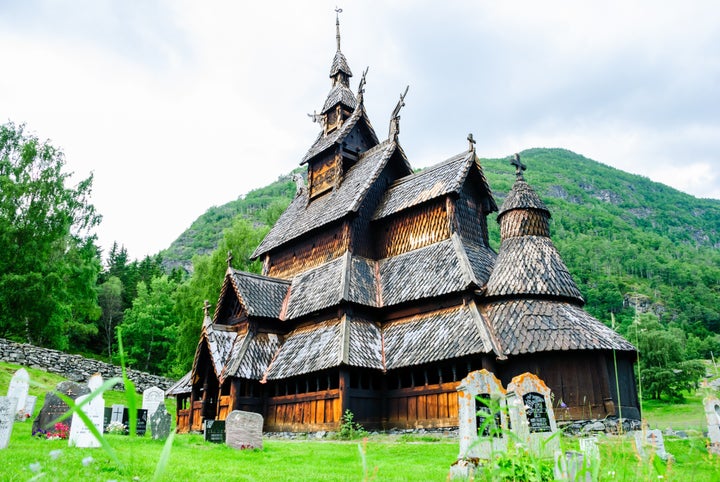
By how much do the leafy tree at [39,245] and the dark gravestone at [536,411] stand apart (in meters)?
28.5

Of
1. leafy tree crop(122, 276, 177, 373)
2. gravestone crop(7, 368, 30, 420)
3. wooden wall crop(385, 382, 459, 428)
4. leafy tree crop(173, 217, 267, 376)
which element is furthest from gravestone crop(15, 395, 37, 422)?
leafy tree crop(122, 276, 177, 373)

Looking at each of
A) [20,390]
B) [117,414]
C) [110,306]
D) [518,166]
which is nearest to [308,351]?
[117,414]

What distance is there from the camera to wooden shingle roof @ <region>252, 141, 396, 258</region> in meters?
22.5

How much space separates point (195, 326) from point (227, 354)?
1330 cm

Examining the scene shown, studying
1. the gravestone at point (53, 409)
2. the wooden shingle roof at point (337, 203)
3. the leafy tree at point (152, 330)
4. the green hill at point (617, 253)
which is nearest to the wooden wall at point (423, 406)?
the wooden shingle roof at point (337, 203)

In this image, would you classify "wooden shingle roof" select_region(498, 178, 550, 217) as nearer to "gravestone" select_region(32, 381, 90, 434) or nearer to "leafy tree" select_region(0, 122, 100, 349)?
"gravestone" select_region(32, 381, 90, 434)

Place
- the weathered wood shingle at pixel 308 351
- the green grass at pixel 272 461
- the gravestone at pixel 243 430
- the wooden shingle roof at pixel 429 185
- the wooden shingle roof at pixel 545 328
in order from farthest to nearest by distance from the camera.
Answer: the wooden shingle roof at pixel 429 185 → the weathered wood shingle at pixel 308 351 → the wooden shingle roof at pixel 545 328 → the gravestone at pixel 243 430 → the green grass at pixel 272 461

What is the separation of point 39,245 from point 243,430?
79.8 ft

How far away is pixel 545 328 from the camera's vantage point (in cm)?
1614

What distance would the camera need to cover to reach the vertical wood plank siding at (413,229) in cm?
2072

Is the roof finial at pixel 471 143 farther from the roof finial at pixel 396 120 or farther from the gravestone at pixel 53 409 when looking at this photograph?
the gravestone at pixel 53 409

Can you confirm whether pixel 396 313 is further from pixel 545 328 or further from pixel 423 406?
pixel 545 328

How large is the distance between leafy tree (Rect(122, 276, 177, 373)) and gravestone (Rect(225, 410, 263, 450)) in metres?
41.2

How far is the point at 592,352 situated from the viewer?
51.3 ft
